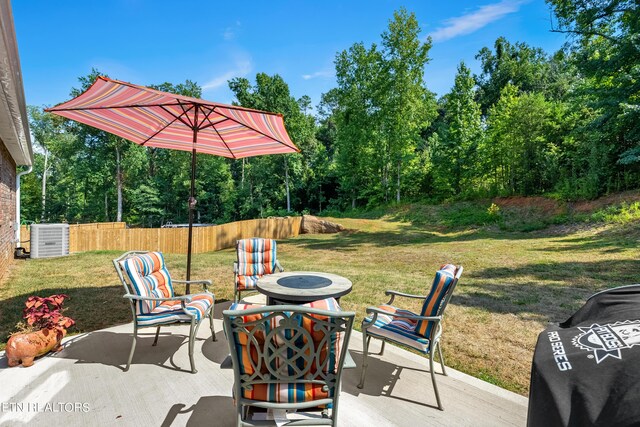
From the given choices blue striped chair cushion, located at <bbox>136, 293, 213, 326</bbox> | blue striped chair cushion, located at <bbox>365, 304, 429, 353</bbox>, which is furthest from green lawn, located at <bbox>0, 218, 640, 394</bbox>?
blue striped chair cushion, located at <bbox>136, 293, 213, 326</bbox>

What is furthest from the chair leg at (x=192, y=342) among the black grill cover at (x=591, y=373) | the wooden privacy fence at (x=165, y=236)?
the wooden privacy fence at (x=165, y=236)

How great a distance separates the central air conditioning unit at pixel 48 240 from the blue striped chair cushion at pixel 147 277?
308 inches

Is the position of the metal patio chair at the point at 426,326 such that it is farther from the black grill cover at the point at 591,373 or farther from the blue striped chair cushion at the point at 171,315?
the blue striped chair cushion at the point at 171,315

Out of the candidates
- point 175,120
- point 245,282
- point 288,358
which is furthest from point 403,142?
point 288,358

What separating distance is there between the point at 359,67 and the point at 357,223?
1064 centimetres

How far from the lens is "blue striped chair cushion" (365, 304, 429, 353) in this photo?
2330 millimetres

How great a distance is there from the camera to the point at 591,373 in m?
0.84

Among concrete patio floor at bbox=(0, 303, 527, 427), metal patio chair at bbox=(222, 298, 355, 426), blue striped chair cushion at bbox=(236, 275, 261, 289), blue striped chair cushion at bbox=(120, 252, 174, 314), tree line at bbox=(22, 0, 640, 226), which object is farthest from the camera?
tree line at bbox=(22, 0, 640, 226)

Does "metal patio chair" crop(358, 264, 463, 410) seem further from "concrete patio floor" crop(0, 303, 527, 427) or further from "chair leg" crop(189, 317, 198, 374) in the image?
"chair leg" crop(189, 317, 198, 374)

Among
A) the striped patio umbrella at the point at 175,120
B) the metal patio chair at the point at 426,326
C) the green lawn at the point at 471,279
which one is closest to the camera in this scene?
the metal patio chair at the point at 426,326

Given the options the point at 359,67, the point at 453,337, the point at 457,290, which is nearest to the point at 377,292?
the point at 457,290

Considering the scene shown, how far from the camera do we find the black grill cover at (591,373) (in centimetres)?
75

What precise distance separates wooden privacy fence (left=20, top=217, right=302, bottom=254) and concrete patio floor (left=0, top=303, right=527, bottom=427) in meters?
10.3

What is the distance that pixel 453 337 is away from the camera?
11.5 ft
